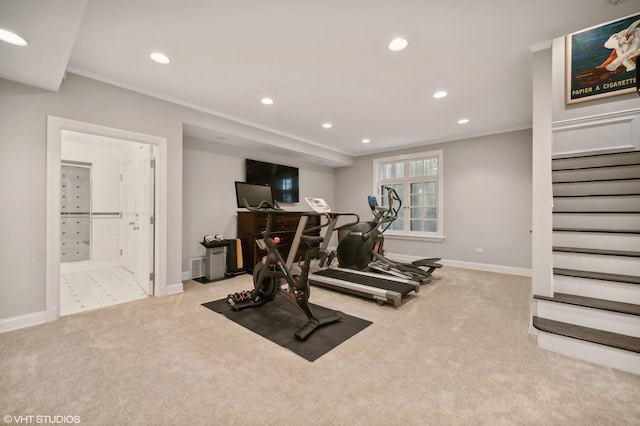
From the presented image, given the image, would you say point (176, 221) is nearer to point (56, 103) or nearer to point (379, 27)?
point (56, 103)

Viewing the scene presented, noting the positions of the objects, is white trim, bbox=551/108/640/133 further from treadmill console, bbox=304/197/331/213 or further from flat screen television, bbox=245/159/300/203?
flat screen television, bbox=245/159/300/203

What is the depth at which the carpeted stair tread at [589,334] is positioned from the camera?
187 cm

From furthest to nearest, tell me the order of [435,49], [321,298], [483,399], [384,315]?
[321,298]
[384,315]
[435,49]
[483,399]

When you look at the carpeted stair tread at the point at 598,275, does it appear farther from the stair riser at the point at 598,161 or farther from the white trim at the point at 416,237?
the white trim at the point at 416,237

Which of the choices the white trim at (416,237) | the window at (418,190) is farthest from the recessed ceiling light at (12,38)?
the white trim at (416,237)

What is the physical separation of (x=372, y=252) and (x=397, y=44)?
303 cm

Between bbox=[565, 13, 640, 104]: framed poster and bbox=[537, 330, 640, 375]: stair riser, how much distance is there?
Result: 218 centimetres

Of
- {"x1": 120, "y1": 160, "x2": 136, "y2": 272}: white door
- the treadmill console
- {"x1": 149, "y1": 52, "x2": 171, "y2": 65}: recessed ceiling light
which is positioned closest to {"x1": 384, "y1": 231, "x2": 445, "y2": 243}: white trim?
the treadmill console

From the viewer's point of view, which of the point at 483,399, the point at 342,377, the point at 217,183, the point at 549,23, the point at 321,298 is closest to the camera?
the point at 483,399

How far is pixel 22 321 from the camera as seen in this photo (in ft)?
8.14

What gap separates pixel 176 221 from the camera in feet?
11.8

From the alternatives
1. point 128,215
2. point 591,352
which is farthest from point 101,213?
point 591,352

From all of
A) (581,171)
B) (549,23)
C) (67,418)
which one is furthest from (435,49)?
(67,418)

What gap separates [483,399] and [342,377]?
884mm
